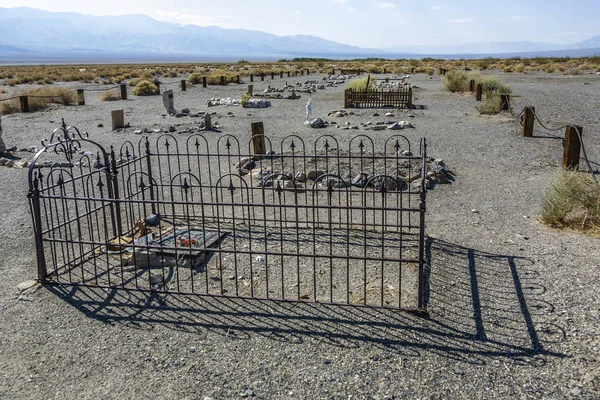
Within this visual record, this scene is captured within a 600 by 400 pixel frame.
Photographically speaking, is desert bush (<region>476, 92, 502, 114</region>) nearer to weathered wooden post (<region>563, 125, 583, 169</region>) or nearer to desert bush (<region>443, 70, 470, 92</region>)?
weathered wooden post (<region>563, 125, 583, 169</region>)

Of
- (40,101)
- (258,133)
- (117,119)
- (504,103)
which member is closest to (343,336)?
(258,133)

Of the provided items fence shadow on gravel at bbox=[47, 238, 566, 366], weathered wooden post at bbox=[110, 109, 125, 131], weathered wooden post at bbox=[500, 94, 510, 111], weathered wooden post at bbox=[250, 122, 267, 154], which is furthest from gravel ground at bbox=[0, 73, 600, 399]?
weathered wooden post at bbox=[500, 94, 510, 111]

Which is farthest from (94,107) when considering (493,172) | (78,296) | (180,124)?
(78,296)

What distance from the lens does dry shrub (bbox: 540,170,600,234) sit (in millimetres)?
7484

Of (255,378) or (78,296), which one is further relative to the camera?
(78,296)

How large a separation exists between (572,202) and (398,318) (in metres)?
3.90

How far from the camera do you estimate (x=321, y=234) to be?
291 inches

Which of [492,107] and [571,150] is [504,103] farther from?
[571,150]

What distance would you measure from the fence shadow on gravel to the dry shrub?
6.30 ft

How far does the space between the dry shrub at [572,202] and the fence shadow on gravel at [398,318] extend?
6.30ft

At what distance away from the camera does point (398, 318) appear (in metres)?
4.98

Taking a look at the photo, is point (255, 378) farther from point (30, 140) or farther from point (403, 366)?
point (30, 140)

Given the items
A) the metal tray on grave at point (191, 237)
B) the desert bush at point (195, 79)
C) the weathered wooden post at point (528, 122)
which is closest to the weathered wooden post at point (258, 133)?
the metal tray on grave at point (191, 237)

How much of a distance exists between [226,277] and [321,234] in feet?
5.81
